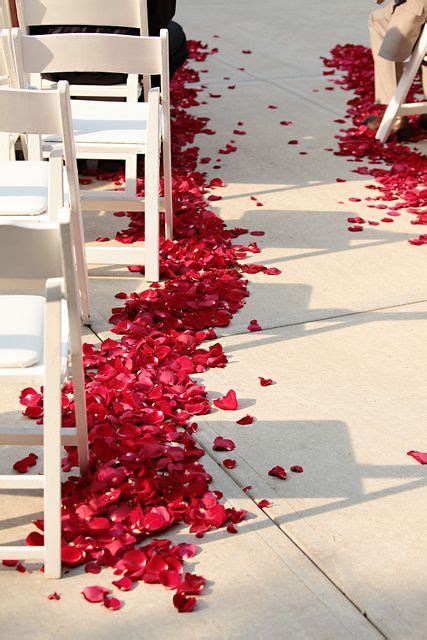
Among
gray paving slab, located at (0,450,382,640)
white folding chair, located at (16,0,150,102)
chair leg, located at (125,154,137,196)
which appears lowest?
gray paving slab, located at (0,450,382,640)

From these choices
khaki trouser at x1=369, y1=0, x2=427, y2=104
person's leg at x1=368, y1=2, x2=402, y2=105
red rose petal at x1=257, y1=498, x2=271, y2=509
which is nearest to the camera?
red rose petal at x1=257, y1=498, x2=271, y2=509

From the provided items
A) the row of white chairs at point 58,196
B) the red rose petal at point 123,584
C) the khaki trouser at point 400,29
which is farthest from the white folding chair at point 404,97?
the red rose petal at point 123,584

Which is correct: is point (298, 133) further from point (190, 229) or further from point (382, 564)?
point (382, 564)

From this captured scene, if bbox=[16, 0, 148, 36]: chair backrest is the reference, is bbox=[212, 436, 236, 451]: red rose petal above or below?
below

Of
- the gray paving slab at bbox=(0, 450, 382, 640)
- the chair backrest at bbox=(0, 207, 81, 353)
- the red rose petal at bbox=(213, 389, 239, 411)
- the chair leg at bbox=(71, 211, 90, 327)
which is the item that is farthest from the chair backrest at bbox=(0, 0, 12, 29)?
the gray paving slab at bbox=(0, 450, 382, 640)

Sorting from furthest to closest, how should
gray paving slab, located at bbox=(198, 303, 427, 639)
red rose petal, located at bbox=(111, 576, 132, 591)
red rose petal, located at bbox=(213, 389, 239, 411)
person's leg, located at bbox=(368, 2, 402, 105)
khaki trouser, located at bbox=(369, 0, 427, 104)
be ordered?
person's leg, located at bbox=(368, 2, 402, 105) < khaki trouser, located at bbox=(369, 0, 427, 104) < red rose petal, located at bbox=(213, 389, 239, 411) < gray paving slab, located at bbox=(198, 303, 427, 639) < red rose petal, located at bbox=(111, 576, 132, 591)

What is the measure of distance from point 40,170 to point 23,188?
0.19 m

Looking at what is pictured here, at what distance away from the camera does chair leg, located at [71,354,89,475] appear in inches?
111

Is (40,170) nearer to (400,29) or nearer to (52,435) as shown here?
Answer: (52,435)

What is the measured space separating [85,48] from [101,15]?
2.70 feet

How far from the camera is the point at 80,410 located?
293 centimetres

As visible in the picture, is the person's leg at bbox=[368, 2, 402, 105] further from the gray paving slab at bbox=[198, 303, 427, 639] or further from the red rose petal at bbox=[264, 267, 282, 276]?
the gray paving slab at bbox=[198, 303, 427, 639]

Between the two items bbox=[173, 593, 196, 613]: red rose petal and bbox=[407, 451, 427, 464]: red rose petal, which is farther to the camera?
bbox=[407, 451, 427, 464]: red rose petal

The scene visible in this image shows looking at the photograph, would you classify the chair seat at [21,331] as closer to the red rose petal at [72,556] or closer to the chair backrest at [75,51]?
the red rose petal at [72,556]
